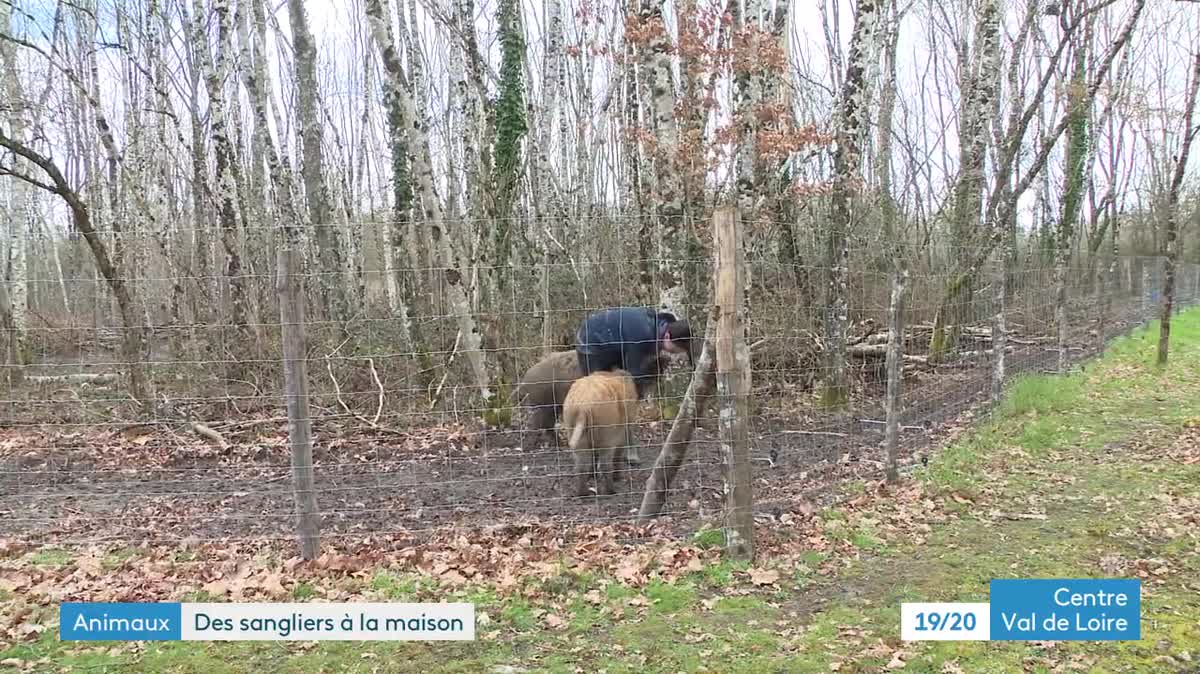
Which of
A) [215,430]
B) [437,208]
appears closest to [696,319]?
[437,208]

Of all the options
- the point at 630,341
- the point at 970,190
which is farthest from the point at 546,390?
the point at 970,190

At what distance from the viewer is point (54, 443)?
8.66 meters

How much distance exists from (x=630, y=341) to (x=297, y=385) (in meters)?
2.83

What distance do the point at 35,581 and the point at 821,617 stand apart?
460cm

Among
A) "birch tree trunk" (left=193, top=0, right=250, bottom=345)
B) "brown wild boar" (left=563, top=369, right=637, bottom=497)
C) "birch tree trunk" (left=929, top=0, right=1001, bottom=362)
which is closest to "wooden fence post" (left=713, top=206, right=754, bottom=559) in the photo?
"brown wild boar" (left=563, top=369, right=637, bottom=497)

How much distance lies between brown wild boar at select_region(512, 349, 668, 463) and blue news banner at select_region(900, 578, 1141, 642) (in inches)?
141

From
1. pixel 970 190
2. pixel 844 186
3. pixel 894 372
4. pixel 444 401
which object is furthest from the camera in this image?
pixel 970 190

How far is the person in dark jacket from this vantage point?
6574mm

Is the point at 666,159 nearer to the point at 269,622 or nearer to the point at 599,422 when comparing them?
the point at 599,422

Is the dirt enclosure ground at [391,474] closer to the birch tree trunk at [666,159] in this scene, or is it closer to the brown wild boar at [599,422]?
the brown wild boar at [599,422]

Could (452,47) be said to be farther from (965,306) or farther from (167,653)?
(167,653)

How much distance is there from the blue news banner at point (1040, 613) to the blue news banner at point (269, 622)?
7.57ft

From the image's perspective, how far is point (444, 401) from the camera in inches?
368

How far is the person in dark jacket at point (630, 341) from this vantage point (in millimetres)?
6574
